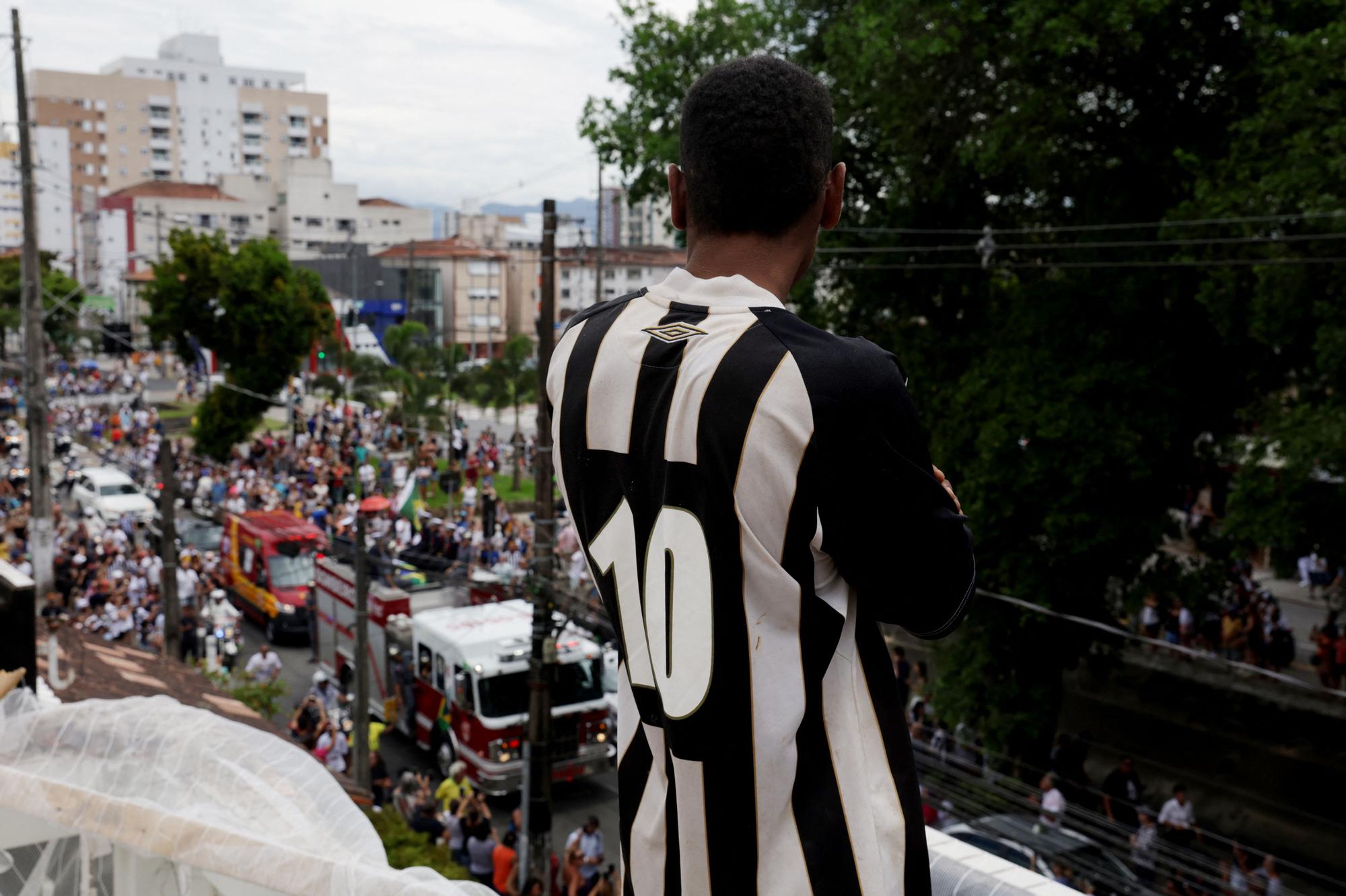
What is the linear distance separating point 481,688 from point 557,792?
1989mm

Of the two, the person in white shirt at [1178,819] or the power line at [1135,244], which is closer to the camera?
the power line at [1135,244]

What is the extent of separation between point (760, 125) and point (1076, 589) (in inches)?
585

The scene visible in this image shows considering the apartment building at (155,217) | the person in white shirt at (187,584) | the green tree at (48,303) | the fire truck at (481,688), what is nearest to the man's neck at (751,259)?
the fire truck at (481,688)

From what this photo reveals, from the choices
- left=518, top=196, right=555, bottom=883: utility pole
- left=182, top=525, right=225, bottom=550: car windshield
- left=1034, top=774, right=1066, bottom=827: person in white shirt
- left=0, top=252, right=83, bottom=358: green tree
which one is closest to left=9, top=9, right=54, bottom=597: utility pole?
left=182, top=525, right=225, bottom=550: car windshield

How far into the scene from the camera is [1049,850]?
10.5 meters

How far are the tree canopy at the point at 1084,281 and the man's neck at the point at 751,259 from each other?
1181 centimetres

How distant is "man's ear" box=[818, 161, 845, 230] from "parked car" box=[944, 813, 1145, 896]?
8967 millimetres

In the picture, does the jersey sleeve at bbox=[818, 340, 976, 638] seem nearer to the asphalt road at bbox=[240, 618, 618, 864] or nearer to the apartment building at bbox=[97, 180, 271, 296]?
the asphalt road at bbox=[240, 618, 618, 864]

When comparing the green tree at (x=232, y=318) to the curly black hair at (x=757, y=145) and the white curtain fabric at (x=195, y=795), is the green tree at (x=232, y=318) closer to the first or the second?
the white curtain fabric at (x=195, y=795)

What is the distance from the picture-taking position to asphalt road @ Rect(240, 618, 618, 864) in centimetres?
1586

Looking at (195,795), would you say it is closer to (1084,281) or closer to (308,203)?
(1084,281)

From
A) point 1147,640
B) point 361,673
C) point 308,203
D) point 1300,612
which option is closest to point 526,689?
point 361,673

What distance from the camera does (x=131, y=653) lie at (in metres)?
8.65

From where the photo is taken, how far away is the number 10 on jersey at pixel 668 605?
53.8 inches
